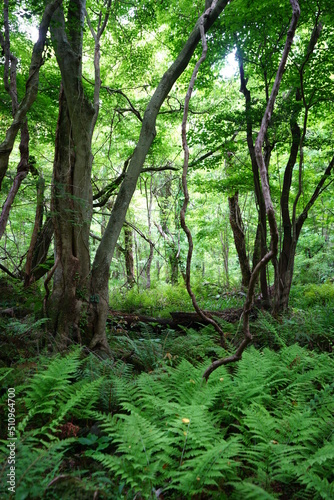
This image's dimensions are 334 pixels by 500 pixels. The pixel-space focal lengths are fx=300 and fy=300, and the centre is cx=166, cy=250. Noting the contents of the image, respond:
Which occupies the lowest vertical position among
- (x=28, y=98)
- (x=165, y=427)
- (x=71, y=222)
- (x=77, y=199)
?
(x=165, y=427)

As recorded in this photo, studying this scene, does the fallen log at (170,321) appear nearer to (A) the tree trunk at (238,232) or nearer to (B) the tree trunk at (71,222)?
(B) the tree trunk at (71,222)

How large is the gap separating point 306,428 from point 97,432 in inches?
61.3

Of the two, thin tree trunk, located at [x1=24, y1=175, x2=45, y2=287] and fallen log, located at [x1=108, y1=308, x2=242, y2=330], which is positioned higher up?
thin tree trunk, located at [x1=24, y1=175, x2=45, y2=287]

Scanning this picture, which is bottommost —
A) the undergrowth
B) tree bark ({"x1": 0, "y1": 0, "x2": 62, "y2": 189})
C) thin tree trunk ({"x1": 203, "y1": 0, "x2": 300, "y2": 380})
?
the undergrowth

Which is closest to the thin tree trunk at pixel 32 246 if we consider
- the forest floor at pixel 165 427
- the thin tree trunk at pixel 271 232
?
the forest floor at pixel 165 427

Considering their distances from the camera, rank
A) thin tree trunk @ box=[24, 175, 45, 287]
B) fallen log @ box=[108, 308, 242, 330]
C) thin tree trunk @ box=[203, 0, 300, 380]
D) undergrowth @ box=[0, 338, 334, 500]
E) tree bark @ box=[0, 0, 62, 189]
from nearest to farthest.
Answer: undergrowth @ box=[0, 338, 334, 500] → thin tree trunk @ box=[203, 0, 300, 380] → tree bark @ box=[0, 0, 62, 189] → thin tree trunk @ box=[24, 175, 45, 287] → fallen log @ box=[108, 308, 242, 330]

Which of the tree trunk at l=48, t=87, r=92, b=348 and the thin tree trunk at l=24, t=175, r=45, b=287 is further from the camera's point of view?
the thin tree trunk at l=24, t=175, r=45, b=287

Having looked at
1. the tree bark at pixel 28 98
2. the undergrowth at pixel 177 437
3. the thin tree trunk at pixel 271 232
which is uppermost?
the tree bark at pixel 28 98

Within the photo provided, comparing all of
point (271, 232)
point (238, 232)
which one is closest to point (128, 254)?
point (238, 232)

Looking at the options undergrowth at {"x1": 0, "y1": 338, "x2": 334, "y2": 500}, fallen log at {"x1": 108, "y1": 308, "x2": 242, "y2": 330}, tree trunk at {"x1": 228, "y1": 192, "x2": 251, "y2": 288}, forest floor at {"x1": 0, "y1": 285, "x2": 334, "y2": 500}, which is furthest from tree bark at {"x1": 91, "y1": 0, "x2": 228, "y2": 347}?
tree trunk at {"x1": 228, "y1": 192, "x2": 251, "y2": 288}

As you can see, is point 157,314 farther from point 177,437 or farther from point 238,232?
point 177,437

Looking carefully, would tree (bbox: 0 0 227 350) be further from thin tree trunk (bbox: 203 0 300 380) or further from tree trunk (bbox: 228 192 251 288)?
tree trunk (bbox: 228 192 251 288)

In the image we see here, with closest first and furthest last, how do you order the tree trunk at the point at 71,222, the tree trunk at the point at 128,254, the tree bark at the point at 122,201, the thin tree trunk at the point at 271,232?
the thin tree trunk at the point at 271,232, the tree trunk at the point at 71,222, the tree bark at the point at 122,201, the tree trunk at the point at 128,254

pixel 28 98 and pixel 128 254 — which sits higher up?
pixel 28 98
